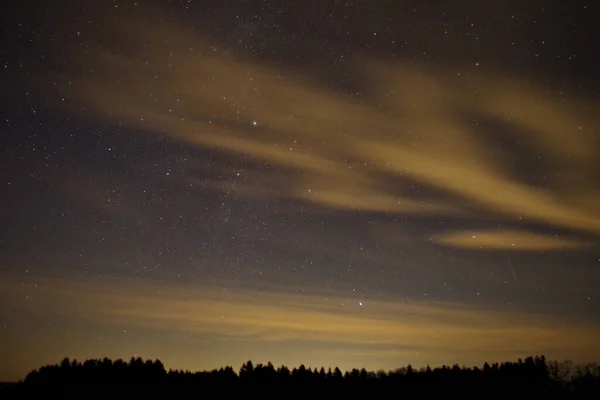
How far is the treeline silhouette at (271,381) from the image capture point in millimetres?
57812

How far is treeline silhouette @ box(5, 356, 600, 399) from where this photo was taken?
190 ft

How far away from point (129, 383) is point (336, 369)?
26.1 metres

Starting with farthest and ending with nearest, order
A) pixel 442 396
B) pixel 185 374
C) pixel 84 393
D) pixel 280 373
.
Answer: pixel 280 373 < pixel 185 374 < pixel 84 393 < pixel 442 396

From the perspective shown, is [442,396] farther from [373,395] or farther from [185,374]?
[185,374]

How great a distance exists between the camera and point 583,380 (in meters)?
44.6

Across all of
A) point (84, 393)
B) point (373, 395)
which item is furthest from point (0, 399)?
point (373, 395)

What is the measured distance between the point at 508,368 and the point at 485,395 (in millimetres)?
7767

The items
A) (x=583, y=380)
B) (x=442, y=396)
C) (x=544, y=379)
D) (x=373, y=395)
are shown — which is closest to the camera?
(x=583, y=380)

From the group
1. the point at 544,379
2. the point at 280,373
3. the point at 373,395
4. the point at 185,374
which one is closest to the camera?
the point at 544,379

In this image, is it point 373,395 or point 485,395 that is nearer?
point 485,395

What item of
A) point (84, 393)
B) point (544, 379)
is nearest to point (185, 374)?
point (84, 393)

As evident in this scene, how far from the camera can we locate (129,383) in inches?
2692

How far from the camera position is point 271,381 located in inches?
2933

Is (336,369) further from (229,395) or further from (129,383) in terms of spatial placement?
A: (129,383)
